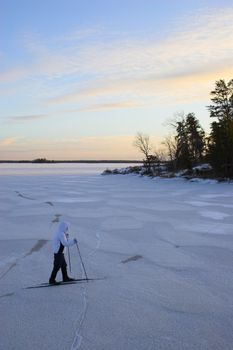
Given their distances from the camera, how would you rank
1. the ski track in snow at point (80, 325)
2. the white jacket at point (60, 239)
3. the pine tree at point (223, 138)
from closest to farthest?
the ski track in snow at point (80, 325)
the white jacket at point (60, 239)
the pine tree at point (223, 138)

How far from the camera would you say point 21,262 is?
35.4 feet

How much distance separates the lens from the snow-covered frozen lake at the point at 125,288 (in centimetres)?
616

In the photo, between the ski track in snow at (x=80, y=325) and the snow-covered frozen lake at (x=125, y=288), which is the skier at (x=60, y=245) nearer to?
the snow-covered frozen lake at (x=125, y=288)

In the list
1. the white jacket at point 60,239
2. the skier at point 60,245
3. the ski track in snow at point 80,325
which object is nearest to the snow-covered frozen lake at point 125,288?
the ski track in snow at point 80,325

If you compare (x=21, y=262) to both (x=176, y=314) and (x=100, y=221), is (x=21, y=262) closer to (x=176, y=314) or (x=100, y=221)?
(x=176, y=314)

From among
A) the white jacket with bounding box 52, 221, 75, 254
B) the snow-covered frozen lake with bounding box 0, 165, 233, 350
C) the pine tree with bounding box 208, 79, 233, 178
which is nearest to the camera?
the snow-covered frozen lake with bounding box 0, 165, 233, 350

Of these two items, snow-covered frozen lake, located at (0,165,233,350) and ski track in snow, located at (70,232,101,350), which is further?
snow-covered frozen lake, located at (0,165,233,350)

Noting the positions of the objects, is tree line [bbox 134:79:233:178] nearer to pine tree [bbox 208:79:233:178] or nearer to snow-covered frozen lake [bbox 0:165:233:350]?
pine tree [bbox 208:79:233:178]

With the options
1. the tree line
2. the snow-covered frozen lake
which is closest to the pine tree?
the tree line

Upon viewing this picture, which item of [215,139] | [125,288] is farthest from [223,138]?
[125,288]

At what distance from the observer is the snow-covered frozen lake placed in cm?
616

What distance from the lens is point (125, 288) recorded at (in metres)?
8.48

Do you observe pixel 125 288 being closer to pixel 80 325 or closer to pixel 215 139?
pixel 80 325

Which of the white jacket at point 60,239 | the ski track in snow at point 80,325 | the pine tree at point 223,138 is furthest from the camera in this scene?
the pine tree at point 223,138
